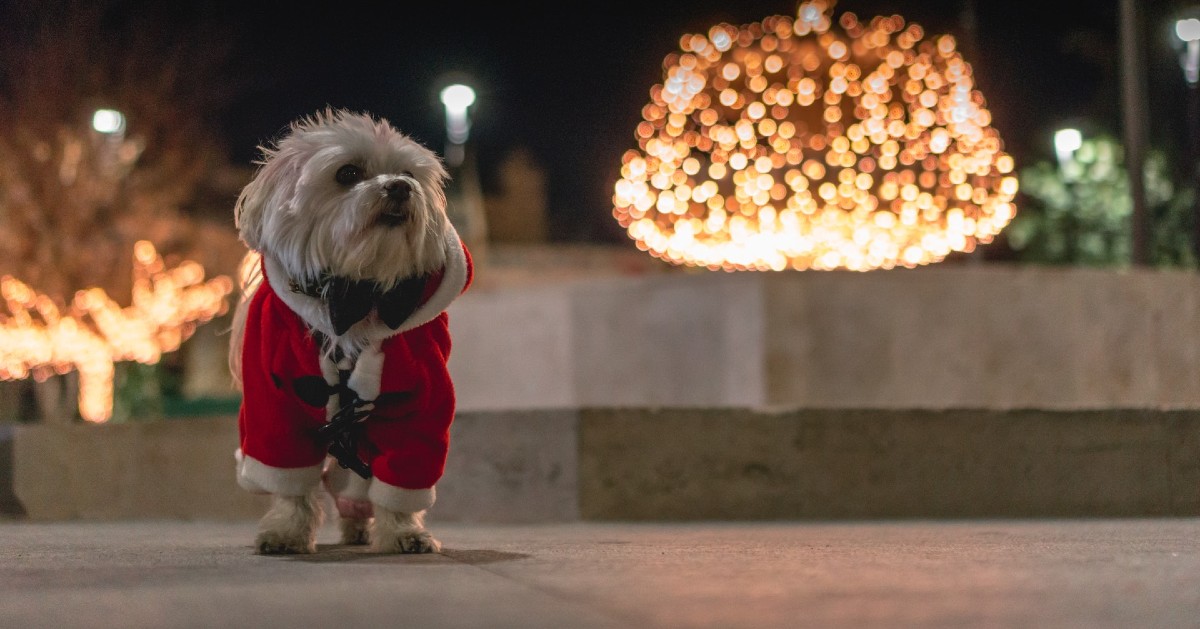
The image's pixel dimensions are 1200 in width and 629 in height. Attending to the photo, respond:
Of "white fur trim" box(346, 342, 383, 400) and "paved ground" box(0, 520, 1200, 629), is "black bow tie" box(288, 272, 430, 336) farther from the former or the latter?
"paved ground" box(0, 520, 1200, 629)

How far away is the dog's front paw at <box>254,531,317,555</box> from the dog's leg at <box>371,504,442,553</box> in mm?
277

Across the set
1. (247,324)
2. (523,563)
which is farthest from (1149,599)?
(247,324)

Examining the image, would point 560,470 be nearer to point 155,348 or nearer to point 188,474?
point 188,474

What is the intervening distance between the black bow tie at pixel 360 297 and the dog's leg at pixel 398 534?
75 centimetres

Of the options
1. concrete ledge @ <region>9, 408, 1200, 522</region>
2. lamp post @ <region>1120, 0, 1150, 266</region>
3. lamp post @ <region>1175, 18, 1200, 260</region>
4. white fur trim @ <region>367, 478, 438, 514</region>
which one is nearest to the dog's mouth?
white fur trim @ <region>367, 478, 438, 514</region>

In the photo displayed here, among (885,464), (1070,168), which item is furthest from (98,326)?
(885,464)

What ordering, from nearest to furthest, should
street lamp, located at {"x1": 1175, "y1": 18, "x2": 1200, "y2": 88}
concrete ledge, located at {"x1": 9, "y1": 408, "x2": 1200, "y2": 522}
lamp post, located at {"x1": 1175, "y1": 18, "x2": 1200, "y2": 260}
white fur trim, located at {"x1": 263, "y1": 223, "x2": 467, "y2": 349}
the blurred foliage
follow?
white fur trim, located at {"x1": 263, "y1": 223, "x2": 467, "y2": 349}, concrete ledge, located at {"x1": 9, "y1": 408, "x2": 1200, "y2": 522}, lamp post, located at {"x1": 1175, "y1": 18, "x2": 1200, "y2": 260}, street lamp, located at {"x1": 1175, "y1": 18, "x2": 1200, "y2": 88}, the blurred foliage

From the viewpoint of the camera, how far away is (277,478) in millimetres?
6246

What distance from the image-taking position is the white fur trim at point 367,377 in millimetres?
6086

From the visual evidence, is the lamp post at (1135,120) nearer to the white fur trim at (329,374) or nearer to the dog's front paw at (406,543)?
the dog's front paw at (406,543)

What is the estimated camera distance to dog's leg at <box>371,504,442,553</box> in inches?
244

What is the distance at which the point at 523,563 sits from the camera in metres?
5.67

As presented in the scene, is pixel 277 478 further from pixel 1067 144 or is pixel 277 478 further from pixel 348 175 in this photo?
pixel 1067 144

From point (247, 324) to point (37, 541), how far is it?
184 cm
